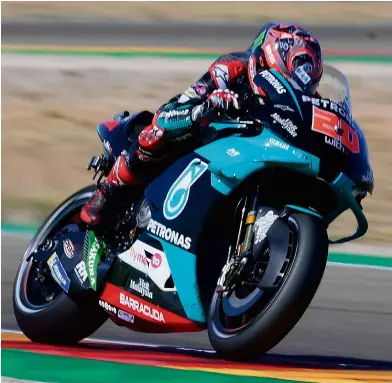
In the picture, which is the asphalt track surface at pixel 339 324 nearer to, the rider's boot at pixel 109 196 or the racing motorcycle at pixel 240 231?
the racing motorcycle at pixel 240 231

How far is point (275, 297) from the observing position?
4.38 m

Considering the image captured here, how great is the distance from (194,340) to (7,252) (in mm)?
2722

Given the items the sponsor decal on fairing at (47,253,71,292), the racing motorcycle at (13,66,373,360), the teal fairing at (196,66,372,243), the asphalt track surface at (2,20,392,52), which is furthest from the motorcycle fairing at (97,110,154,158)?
the asphalt track surface at (2,20,392,52)

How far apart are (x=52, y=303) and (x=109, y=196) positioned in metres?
0.66

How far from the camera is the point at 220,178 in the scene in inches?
189

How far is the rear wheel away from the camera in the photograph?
5.64 meters

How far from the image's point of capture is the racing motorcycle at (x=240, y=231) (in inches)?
175

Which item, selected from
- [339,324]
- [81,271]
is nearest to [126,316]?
[81,271]

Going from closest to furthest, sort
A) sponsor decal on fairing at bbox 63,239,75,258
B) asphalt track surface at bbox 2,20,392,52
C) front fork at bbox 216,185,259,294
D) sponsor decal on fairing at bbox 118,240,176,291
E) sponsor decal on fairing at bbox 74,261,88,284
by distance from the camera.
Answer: front fork at bbox 216,185,259,294, sponsor decal on fairing at bbox 118,240,176,291, sponsor decal on fairing at bbox 74,261,88,284, sponsor decal on fairing at bbox 63,239,75,258, asphalt track surface at bbox 2,20,392,52

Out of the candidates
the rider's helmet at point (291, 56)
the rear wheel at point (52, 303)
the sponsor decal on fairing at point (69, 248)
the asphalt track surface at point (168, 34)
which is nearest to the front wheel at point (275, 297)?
the rider's helmet at point (291, 56)

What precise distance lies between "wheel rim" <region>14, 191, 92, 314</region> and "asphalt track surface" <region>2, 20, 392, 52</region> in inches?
369

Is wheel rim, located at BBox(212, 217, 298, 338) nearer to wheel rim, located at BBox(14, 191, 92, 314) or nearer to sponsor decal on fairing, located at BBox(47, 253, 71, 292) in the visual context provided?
Answer: sponsor decal on fairing, located at BBox(47, 253, 71, 292)

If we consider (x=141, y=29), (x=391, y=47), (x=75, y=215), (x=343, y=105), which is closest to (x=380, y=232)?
(x=75, y=215)

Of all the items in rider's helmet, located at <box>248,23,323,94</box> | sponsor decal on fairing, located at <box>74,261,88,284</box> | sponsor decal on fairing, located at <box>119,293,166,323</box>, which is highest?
rider's helmet, located at <box>248,23,323,94</box>
